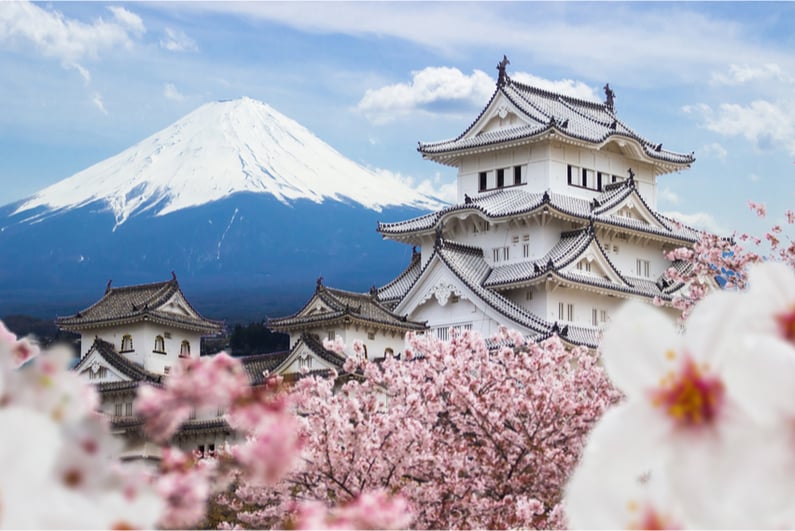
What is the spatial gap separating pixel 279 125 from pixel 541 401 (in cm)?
15169

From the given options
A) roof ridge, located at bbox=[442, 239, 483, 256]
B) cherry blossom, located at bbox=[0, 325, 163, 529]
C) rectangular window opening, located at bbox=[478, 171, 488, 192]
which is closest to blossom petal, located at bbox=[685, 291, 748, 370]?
cherry blossom, located at bbox=[0, 325, 163, 529]

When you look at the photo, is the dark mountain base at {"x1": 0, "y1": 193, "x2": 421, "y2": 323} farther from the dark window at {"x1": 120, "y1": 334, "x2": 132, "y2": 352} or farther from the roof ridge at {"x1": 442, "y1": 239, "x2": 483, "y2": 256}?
the roof ridge at {"x1": 442, "y1": 239, "x2": 483, "y2": 256}

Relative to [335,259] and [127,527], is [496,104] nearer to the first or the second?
[127,527]

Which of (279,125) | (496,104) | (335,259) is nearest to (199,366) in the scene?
(496,104)

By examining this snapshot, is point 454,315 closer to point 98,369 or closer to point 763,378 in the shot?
point 98,369

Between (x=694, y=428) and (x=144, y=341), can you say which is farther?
(x=144, y=341)

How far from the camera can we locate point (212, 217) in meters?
160

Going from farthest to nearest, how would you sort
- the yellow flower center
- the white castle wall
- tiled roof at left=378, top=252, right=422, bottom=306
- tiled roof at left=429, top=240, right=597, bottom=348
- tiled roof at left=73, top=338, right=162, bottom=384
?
1. tiled roof at left=73, top=338, right=162, bottom=384
2. tiled roof at left=378, top=252, right=422, bottom=306
3. the white castle wall
4. tiled roof at left=429, top=240, right=597, bottom=348
5. the yellow flower center

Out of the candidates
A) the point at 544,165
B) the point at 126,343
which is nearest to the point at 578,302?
the point at 544,165

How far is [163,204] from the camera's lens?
16288 cm

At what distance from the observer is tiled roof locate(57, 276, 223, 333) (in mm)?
42312

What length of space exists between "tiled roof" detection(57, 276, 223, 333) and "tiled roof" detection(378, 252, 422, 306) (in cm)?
830

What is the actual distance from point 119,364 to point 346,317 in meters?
10.3

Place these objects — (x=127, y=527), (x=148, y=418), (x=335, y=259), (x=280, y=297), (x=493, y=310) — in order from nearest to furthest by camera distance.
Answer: (x=127, y=527) → (x=148, y=418) → (x=493, y=310) → (x=280, y=297) → (x=335, y=259)
